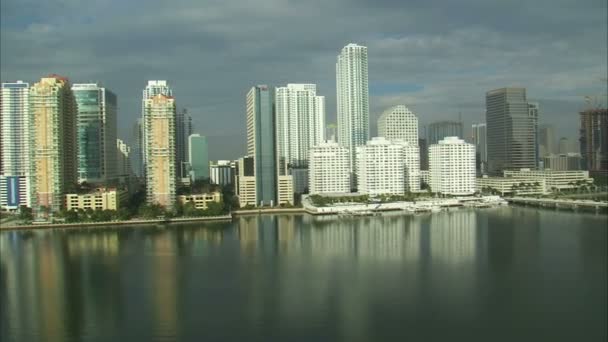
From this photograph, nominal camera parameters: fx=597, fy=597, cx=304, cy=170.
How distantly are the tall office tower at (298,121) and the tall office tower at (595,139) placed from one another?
13583 millimetres

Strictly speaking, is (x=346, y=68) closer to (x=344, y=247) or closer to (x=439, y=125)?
(x=439, y=125)

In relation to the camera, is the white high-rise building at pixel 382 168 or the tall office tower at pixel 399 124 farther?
the tall office tower at pixel 399 124

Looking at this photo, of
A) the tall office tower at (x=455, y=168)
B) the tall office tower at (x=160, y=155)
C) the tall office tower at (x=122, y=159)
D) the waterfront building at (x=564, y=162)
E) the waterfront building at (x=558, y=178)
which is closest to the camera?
the tall office tower at (x=160, y=155)

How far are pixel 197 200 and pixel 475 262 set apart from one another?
9.36m

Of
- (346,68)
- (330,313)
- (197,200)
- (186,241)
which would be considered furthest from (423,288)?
(346,68)

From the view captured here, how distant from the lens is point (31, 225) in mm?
13984

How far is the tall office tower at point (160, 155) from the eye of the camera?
15.3m

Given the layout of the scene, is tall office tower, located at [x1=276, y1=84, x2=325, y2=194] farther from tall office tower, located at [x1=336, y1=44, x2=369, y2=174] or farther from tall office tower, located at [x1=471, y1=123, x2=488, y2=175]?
tall office tower, located at [x1=471, y1=123, x2=488, y2=175]

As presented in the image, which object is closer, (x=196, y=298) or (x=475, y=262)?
(x=196, y=298)

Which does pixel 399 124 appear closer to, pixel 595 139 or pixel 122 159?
pixel 595 139

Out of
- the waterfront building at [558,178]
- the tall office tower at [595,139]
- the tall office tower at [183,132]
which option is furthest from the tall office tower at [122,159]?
the tall office tower at [595,139]

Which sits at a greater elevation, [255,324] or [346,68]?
[346,68]

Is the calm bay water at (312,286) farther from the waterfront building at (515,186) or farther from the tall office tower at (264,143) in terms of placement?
the waterfront building at (515,186)

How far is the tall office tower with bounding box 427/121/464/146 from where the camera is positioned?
Result: 117ft
